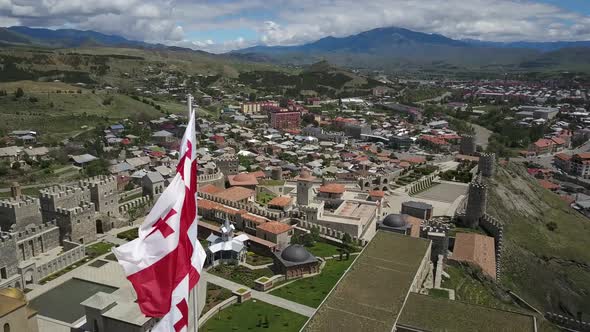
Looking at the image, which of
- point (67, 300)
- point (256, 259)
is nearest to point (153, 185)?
point (256, 259)

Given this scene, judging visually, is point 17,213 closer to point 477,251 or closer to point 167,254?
point 167,254

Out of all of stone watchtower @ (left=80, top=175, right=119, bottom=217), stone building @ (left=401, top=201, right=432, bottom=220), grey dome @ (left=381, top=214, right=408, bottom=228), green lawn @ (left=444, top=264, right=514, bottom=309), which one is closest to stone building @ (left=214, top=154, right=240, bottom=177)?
stone watchtower @ (left=80, top=175, right=119, bottom=217)

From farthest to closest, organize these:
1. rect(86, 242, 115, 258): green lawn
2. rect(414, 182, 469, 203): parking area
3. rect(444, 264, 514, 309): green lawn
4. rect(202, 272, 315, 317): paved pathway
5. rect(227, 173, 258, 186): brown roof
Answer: rect(414, 182, 469, 203): parking area
rect(227, 173, 258, 186): brown roof
rect(86, 242, 115, 258): green lawn
rect(444, 264, 514, 309): green lawn
rect(202, 272, 315, 317): paved pathway

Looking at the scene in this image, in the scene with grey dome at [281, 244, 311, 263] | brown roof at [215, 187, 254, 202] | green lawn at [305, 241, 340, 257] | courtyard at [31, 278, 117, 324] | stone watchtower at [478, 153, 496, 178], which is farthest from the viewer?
stone watchtower at [478, 153, 496, 178]

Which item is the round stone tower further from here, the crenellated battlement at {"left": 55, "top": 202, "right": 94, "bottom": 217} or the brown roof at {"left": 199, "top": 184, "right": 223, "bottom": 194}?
the crenellated battlement at {"left": 55, "top": 202, "right": 94, "bottom": 217}

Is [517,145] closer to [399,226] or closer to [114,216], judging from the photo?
[399,226]

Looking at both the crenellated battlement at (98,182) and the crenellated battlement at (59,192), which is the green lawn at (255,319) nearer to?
the crenellated battlement at (59,192)

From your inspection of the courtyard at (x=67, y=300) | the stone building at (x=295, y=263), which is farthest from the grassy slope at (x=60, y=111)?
the stone building at (x=295, y=263)

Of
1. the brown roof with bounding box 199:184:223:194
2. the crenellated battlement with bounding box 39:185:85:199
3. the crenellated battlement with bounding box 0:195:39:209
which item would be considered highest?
the crenellated battlement with bounding box 39:185:85:199
